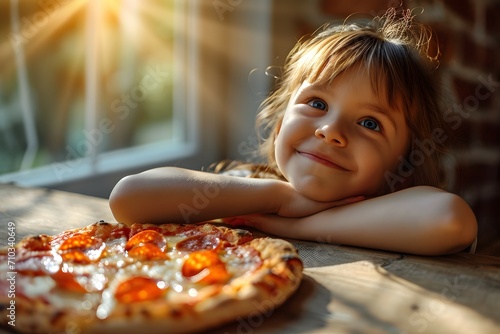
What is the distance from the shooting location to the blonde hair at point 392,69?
1.07 m

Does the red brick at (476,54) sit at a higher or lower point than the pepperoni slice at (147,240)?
higher

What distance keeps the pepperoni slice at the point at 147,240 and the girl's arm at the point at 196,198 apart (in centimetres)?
13

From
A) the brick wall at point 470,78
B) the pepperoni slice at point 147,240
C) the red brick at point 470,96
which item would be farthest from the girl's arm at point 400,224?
the red brick at point 470,96

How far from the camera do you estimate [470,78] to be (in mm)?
1862

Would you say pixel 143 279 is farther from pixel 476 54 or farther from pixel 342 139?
pixel 476 54

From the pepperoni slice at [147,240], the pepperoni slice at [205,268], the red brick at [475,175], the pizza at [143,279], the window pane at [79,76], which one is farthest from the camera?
the red brick at [475,175]

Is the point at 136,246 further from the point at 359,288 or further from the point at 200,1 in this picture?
the point at 200,1

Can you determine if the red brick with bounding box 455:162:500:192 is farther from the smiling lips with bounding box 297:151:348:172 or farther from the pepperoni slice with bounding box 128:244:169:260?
the pepperoni slice with bounding box 128:244:169:260

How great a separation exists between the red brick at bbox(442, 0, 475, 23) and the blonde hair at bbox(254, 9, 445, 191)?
0.59 m

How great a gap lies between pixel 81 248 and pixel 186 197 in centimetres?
23

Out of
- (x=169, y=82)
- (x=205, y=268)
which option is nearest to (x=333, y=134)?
(x=205, y=268)

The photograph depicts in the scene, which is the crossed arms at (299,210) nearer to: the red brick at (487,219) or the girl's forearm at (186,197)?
the girl's forearm at (186,197)

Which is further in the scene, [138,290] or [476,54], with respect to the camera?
[476,54]

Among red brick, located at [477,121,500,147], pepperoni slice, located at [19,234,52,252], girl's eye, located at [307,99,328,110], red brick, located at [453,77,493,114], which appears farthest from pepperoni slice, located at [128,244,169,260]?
red brick, located at [477,121,500,147]
